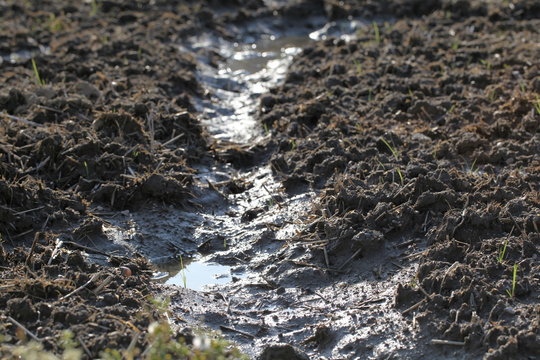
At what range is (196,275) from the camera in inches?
194

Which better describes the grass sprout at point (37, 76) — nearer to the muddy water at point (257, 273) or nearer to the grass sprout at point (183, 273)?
the muddy water at point (257, 273)

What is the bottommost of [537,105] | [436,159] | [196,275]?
[196,275]

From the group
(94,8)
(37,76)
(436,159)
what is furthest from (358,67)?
(94,8)

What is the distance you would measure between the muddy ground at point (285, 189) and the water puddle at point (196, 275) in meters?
0.07

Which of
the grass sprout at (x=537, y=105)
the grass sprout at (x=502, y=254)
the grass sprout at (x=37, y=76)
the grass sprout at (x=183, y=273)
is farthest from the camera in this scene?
the grass sprout at (x=37, y=76)

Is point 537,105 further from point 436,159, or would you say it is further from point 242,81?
point 242,81

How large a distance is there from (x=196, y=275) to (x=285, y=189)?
1132 mm

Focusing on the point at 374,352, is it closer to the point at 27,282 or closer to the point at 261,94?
the point at 27,282

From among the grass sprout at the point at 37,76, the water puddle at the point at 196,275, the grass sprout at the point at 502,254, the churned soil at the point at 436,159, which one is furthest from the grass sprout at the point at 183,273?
the grass sprout at the point at 37,76

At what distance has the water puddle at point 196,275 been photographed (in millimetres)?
4824

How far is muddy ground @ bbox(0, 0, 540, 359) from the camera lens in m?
4.15

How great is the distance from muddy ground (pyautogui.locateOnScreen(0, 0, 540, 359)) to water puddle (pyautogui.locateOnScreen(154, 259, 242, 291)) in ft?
0.22

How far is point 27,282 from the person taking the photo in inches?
164

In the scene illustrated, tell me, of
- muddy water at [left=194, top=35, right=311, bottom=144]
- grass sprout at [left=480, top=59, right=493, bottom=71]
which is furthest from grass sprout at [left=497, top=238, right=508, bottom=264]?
grass sprout at [left=480, top=59, right=493, bottom=71]
